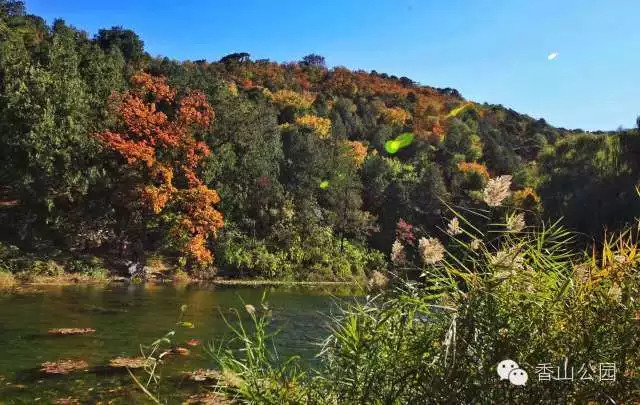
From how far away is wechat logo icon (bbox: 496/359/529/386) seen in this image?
195 cm

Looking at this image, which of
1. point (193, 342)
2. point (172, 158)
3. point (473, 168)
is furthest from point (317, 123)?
point (193, 342)

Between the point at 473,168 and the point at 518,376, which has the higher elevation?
the point at 473,168

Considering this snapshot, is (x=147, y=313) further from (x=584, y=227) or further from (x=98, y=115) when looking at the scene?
(x=584, y=227)

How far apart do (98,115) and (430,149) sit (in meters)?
27.8

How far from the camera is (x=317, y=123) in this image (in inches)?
1613

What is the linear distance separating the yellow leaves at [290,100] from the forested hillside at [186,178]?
6.93 meters

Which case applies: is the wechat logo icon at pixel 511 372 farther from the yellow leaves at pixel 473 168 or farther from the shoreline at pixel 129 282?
the yellow leaves at pixel 473 168

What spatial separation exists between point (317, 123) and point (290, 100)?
4.54 metres

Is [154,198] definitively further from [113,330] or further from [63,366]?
[63,366]

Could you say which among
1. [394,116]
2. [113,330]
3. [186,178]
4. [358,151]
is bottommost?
[113,330]

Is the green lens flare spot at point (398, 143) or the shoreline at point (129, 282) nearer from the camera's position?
the shoreline at point (129, 282)

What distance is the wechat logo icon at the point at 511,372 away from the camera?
195 centimetres

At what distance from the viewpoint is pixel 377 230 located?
104ft

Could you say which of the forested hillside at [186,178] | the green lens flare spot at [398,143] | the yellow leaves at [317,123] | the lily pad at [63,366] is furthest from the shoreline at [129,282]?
the green lens flare spot at [398,143]
